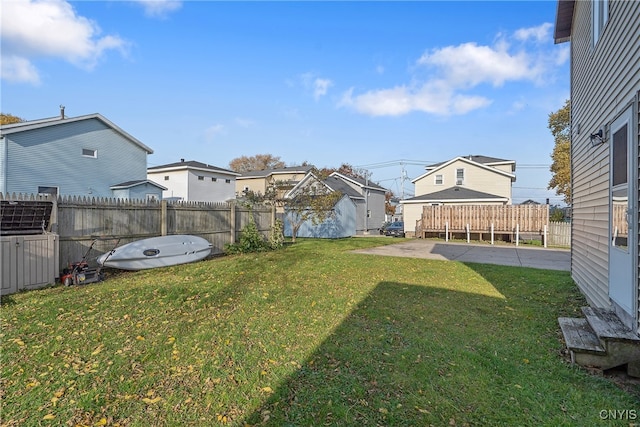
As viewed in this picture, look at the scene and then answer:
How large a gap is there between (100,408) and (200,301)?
282 cm

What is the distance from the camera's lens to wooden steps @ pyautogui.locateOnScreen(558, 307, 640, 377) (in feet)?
10.5

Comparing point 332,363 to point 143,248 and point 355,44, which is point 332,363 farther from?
point 355,44

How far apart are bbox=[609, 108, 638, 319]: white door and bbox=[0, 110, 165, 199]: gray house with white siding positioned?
2126cm

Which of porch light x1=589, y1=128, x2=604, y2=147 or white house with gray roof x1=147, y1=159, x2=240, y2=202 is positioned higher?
Result: white house with gray roof x1=147, y1=159, x2=240, y2=202

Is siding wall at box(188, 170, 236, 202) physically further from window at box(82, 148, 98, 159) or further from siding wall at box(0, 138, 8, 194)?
siding wall at box(0, 138, 8, 194)

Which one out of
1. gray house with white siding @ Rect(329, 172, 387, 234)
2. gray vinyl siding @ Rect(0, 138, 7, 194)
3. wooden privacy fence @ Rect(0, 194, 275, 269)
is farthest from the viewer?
gray house with white siding @ Rect(329, 172, 387, 234)

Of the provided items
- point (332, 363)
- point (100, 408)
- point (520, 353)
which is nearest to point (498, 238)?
point (520, 353)

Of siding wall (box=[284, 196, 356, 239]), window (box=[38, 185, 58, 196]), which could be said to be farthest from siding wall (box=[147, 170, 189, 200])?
siding wall (box=[284, 196, 356, 239])

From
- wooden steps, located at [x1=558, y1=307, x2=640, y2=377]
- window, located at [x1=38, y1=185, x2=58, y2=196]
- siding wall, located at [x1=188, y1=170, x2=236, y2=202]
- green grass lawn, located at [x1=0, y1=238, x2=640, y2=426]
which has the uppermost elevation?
siding wall, located at [x1=188, y1=170, x2=236, y2=202]

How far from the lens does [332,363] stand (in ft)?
11.3

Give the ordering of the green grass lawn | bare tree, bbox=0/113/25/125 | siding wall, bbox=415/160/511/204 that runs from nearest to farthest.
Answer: the green grass lawn < siding wall, bbox=415/160/511/204 < bare tree, bbox=0/113/25/125

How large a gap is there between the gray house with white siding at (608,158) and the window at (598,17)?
0.04ft

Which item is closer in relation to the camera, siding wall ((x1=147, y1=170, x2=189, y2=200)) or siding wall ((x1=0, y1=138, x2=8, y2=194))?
siding wall ((x1=0, y1=138, x2=8, y2=194))

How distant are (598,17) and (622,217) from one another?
3497mm
